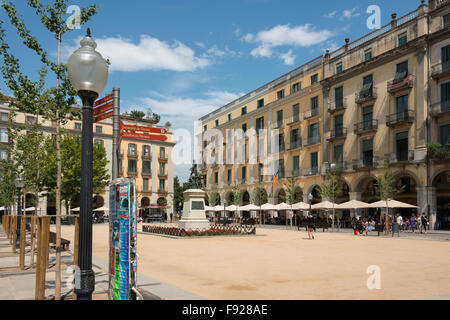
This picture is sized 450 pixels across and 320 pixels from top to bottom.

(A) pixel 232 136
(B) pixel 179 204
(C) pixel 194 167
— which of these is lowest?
(B) pixel 179 204

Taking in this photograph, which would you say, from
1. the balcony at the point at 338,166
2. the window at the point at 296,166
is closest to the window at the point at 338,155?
the balcony at the point at 338,166

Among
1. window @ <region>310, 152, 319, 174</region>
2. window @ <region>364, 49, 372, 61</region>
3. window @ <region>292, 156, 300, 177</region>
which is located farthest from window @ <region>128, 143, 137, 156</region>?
window @ <region>364, 49, 372, 61</region>

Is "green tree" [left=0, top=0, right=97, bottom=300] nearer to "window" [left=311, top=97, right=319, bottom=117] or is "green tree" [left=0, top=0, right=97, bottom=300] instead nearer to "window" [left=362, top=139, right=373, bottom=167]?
"window" [left=362, top=139, right=373, bottom=167]

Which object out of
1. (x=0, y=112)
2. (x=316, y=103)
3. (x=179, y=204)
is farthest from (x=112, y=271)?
(x=179, y=204)

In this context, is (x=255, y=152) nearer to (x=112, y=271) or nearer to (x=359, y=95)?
(x=359, y=95)

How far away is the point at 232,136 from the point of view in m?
62.2

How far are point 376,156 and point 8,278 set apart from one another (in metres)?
34.1

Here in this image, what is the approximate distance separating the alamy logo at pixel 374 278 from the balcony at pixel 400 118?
26.2m

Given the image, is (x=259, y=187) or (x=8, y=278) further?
(x=259, y=187)

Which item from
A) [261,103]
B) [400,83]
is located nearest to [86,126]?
[400,83]

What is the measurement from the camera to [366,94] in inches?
1517

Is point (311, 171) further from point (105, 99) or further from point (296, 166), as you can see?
point (105, 99)

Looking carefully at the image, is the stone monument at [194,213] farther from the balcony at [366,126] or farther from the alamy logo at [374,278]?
the balcony at [366,126]

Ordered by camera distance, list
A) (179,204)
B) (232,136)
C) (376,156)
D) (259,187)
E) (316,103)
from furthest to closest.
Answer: (179,204) < (232,136) < (259,187) < (316,103) < (376,156)
